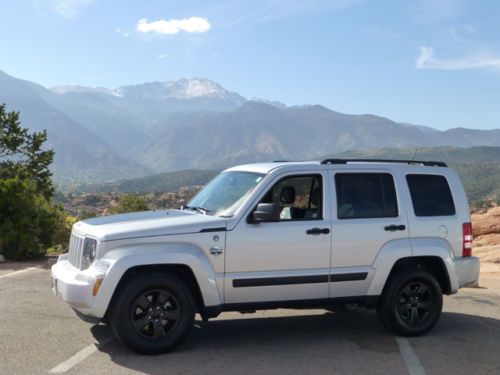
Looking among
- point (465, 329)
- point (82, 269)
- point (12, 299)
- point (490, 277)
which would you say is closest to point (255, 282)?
point (82, 269)

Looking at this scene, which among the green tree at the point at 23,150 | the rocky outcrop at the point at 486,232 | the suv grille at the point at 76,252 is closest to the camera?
the suv grille at the point at 76,252

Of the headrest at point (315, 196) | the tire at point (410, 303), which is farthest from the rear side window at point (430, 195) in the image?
the headrest at point (315, 196)

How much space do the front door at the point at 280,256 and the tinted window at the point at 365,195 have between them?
21cm

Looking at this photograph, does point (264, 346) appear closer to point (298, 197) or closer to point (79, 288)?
point (298, 197)

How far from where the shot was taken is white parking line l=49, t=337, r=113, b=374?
5.48m

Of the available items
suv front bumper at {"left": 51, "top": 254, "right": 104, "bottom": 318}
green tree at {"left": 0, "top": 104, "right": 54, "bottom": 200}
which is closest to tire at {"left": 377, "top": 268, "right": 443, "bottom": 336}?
suv front bumper at {"left": 51, "top": 254, "right": 104, "bottom": 318}

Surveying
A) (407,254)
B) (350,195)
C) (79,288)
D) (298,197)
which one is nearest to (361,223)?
(350,195)

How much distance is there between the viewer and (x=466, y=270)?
23.5 feet

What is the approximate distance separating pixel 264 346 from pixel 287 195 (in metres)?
1.67

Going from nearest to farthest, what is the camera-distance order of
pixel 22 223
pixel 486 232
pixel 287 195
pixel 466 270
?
pixel 287 195, pixel 466 270, pixel 22 223, pixel 486 232

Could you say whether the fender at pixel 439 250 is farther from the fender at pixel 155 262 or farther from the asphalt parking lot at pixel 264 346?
the fender at pixel 155 262

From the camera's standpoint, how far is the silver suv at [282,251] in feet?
19.4

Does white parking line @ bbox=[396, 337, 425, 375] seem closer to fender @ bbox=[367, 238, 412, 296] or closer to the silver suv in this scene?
the silver suv

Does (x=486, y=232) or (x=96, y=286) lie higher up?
(x=96, y=286)
